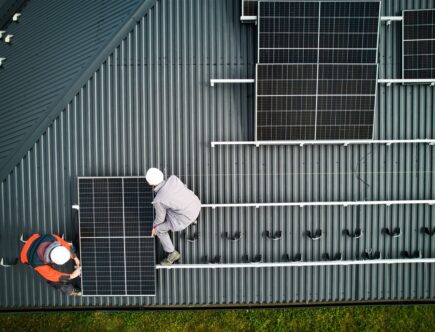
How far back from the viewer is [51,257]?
344 inches

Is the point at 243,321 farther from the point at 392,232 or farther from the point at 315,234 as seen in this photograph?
the point at 392,232

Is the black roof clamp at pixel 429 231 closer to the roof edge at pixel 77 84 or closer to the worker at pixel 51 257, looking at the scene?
the worker at pixel 51 257

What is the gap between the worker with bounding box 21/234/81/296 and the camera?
8820mm

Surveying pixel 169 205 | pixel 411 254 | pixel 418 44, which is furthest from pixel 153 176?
pixel 418 44

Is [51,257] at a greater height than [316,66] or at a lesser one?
lesser

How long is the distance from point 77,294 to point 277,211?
21.4 ft

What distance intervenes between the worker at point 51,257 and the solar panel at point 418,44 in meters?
10.9

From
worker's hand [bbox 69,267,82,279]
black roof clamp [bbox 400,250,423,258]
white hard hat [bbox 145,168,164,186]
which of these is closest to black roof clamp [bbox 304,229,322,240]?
black roof clamp [bbox 400,250,423,258]

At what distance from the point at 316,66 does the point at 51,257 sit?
884 cm

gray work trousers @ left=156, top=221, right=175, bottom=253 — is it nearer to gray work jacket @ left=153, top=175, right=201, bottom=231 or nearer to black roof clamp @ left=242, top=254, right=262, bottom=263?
gray work jacket @ left=153, top=175, right=201, bottom=231

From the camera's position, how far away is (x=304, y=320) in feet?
41.0

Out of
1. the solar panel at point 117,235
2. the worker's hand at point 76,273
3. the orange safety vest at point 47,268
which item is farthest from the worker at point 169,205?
the orange safety vest at point 47,268

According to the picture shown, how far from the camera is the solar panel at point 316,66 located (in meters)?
9.04

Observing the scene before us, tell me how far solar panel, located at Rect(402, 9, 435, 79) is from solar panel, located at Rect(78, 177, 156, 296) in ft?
27.6
